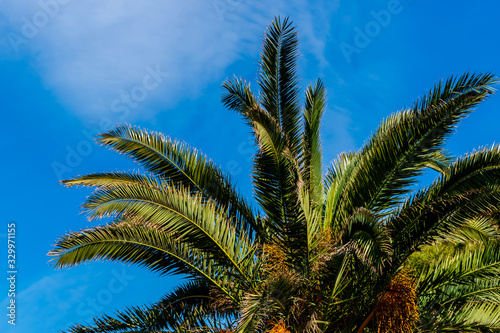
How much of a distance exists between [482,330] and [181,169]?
17.4 ft

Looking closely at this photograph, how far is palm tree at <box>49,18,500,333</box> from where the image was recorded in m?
7.28

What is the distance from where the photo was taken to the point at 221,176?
9.42m

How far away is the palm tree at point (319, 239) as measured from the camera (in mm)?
7281

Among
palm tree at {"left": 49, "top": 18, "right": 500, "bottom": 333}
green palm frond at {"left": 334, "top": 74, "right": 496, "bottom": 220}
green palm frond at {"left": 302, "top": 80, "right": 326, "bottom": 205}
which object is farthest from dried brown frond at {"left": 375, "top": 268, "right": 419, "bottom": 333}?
green palm frond at {"left": 302, "top": 80, "right": 326, "bottom": 205}

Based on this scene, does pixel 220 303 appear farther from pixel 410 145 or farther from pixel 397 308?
pixel 410 145

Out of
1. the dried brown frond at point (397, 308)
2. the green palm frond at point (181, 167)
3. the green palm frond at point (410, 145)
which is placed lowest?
the dried brown frond at point (397, 308)

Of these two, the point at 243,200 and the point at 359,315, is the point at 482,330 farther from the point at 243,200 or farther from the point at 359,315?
the point at 243,200

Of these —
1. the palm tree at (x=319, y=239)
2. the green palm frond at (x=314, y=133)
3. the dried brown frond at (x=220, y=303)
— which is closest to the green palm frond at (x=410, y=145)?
the palm tree at (x=319, y=239)

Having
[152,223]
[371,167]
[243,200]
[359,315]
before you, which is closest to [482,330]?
[359,315]

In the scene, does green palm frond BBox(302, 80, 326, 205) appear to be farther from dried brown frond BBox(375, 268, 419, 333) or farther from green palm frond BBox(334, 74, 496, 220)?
dried brown frond BBox(375, 268, 419, 333)

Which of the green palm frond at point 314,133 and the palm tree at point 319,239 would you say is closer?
the palm tree at point 319,239

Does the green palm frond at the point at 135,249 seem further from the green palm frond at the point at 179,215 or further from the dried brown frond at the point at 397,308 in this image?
the dried brown frond at the point at 397,308

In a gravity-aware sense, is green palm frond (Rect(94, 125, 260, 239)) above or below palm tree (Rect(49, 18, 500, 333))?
above

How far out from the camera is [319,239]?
25.7 ft
